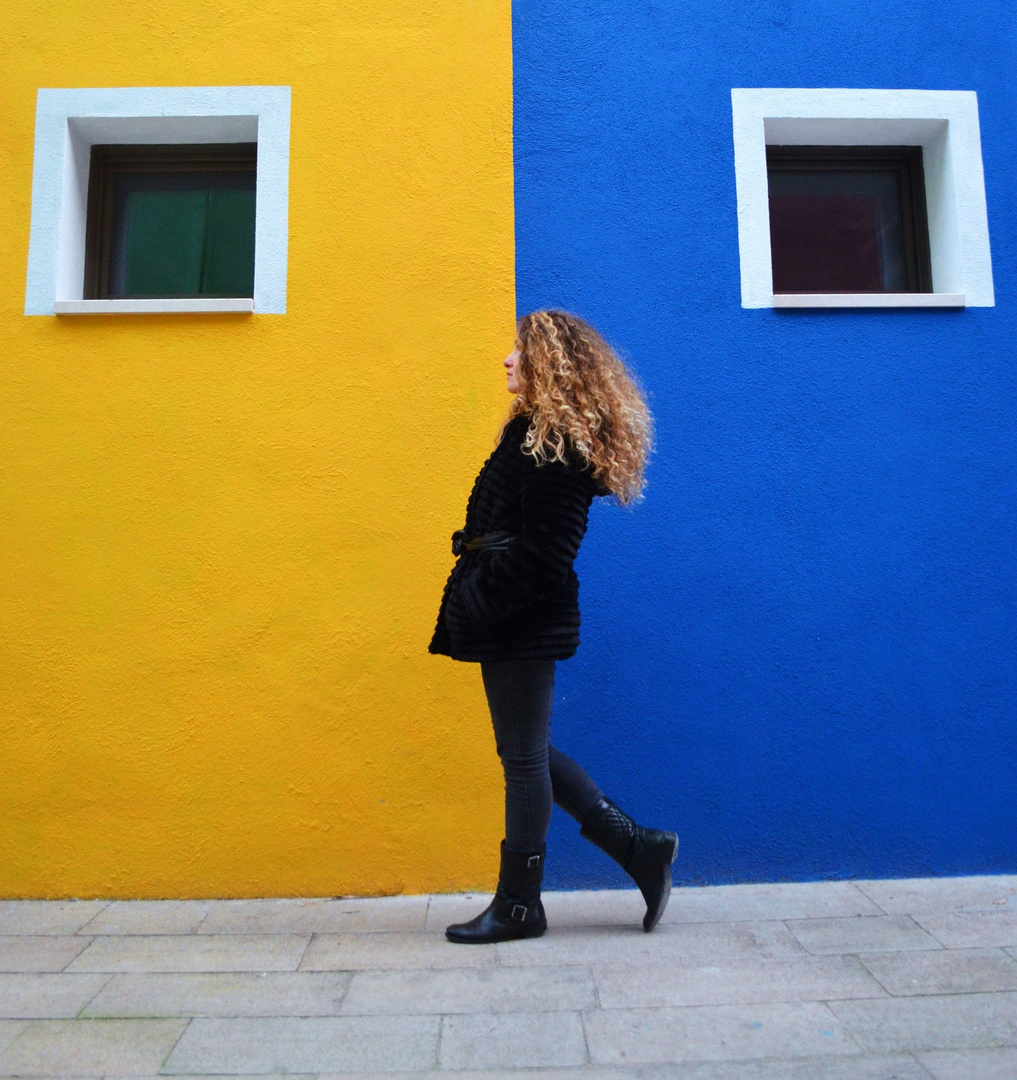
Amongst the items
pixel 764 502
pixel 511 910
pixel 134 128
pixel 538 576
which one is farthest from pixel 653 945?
pixel 134 128

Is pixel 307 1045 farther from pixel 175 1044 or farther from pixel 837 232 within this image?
pixel 837 232

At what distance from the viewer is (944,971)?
9.16ft

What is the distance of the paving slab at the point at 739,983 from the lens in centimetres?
262

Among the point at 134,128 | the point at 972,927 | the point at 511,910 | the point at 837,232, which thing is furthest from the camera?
the point at 837,232

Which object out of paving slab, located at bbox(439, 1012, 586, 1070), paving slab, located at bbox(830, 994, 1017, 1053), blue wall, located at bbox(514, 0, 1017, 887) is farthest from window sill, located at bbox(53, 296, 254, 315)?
paving slab, located at bbox(830, 994, 1017, 1053)

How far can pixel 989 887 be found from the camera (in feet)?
11.5

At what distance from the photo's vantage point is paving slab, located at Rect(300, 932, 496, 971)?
2.88 metres

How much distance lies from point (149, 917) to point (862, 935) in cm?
236

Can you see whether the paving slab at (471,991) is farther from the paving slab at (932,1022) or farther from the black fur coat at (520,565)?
the black fur coat at (520,565)

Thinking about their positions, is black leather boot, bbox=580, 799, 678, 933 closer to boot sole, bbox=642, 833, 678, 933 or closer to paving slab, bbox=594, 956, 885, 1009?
boot sole, bbox=642, 833, 678, 933

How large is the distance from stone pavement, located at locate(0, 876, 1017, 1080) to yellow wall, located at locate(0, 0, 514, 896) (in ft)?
0.86

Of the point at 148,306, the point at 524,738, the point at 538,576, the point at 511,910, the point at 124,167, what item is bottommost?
the point at 511,910

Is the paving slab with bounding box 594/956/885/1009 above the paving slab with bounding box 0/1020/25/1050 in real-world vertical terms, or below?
above

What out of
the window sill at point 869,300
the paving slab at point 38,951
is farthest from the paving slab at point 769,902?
the window sill at point 869,300
